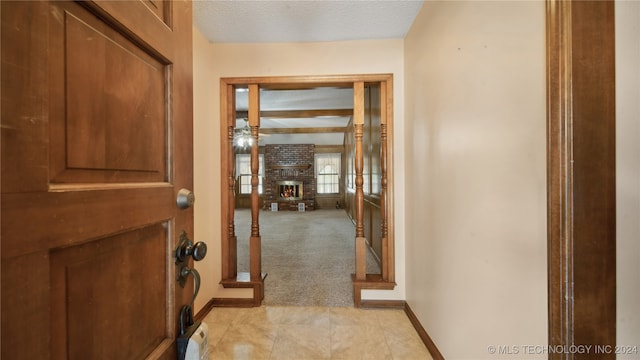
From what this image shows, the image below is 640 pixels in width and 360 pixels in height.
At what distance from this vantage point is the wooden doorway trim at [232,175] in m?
2.19

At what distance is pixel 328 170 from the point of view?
8.95m

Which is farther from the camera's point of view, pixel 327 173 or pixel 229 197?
pixel 327 173

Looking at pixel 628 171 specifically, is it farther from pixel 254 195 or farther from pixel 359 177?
pixel 254 195

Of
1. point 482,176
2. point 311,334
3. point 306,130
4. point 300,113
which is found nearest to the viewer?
point 482,176

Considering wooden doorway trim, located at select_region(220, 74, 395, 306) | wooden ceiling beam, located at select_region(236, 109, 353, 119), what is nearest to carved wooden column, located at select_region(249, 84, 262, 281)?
wooden doorway trim, located at select_region(220, 74, 395, 306)

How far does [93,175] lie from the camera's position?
1.71 ft

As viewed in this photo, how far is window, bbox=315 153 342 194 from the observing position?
8.89 m

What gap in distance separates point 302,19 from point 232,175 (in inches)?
55.8

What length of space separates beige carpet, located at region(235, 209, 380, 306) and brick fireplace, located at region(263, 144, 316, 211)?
9.97ft

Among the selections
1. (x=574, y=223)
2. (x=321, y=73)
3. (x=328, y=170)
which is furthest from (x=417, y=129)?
(x=328, y=170)

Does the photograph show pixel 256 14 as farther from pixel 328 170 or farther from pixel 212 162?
pixel 328 170

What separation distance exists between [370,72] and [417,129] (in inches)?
28.3

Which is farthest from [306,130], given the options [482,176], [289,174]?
[482,176]

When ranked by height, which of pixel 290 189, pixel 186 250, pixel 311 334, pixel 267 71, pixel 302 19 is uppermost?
pixel 302 19
